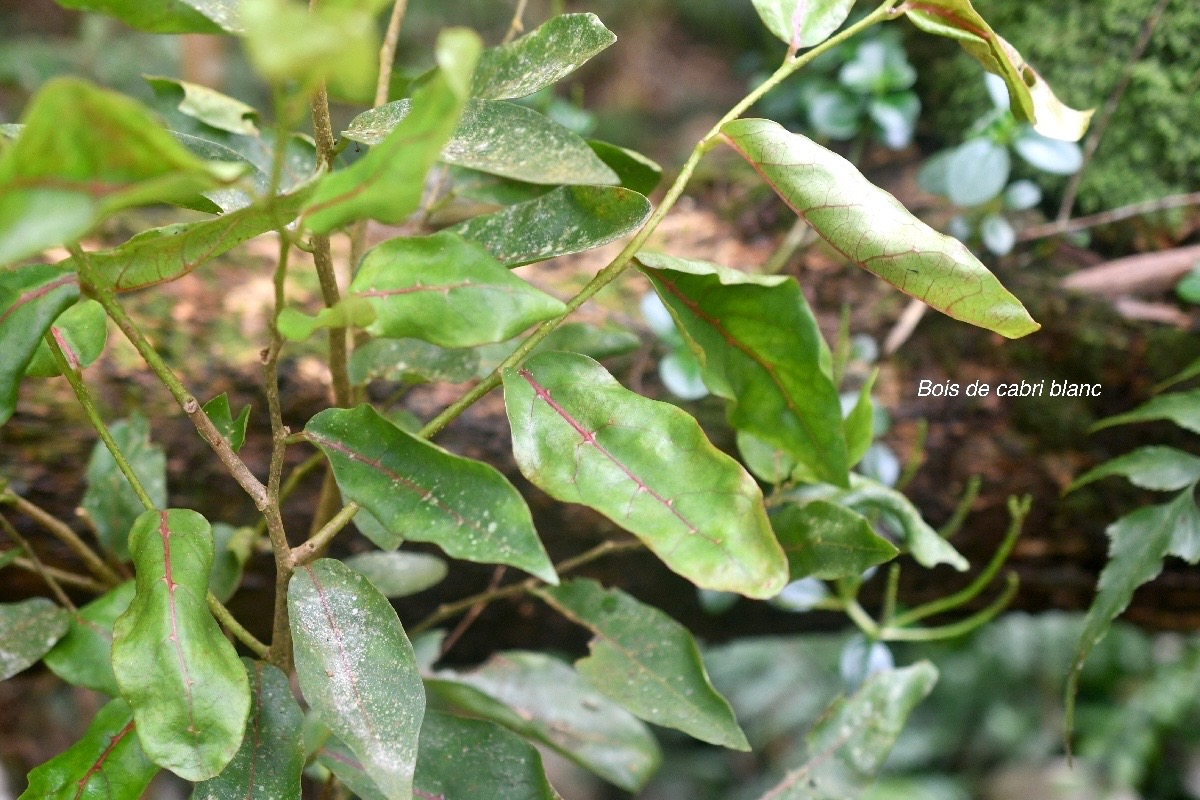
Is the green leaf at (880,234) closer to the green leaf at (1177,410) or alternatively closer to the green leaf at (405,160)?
the green leaf at (405,160)

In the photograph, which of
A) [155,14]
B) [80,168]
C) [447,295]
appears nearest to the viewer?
[80,168]

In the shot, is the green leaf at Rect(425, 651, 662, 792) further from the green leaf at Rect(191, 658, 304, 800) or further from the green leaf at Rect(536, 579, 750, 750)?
the green leaf at Rect(191, 658, 304, 800)

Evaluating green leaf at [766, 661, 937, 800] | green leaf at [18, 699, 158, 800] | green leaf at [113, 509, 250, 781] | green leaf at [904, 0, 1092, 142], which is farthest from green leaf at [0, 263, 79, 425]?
green leaf at [766, 661, 937, 800]

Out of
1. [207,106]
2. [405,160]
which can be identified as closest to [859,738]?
[405,160]

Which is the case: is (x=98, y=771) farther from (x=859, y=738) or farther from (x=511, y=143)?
(x=859, y=738)

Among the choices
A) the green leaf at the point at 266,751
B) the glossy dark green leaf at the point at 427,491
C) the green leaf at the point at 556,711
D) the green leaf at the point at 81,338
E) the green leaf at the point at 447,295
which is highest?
the green leaf at the point at 447,295

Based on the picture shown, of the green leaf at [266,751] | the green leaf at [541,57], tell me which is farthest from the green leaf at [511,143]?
the green leaf at [266,751]

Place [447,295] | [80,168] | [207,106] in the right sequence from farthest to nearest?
[207,106] → [447,295] → [80,168]
